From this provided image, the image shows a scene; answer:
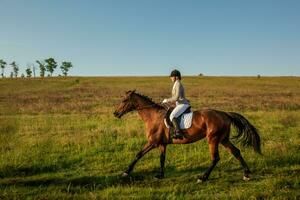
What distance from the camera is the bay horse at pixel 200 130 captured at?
10.1 m

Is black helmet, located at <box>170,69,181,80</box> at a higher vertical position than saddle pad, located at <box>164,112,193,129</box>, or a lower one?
higher

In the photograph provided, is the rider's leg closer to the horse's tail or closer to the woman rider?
the woman rider

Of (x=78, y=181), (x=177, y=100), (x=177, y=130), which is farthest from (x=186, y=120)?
(x=78, y=181)

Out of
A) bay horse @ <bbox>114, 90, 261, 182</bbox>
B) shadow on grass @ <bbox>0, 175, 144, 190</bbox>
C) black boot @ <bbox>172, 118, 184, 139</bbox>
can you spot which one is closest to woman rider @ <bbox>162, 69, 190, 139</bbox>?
black boot @ <bbox>172, 118, 184, 139</bbox>

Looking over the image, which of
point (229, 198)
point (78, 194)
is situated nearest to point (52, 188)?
point (78, 194)

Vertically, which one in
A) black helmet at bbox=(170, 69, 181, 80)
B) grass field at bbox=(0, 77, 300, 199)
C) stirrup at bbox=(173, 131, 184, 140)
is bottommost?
grass field at bbox=(0, 77, 300, 199)

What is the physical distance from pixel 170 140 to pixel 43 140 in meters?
6.75

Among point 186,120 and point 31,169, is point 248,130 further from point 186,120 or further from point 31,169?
point 31,169

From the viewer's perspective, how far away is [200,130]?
10328 millimetres

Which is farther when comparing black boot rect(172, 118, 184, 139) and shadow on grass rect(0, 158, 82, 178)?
shadow on grass rect(0, 158, 82, 178)

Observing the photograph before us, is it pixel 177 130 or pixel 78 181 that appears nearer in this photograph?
pixel 78 181

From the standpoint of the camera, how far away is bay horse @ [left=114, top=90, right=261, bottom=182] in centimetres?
1011

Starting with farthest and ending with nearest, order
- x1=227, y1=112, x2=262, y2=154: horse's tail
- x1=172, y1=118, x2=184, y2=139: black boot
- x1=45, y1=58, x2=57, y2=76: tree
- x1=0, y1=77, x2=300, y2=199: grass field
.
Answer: x1=45, y1=58, x2=57, y2=76: tree
x1=227, y1=112, x2=262, y2=154: horse's tail
x1=172, y1=118, x2=184, y2=139: black boot
x1=0, y1=77, x2=300, y2=199: grass field

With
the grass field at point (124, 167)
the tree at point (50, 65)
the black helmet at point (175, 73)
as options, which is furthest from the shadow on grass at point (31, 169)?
the tree at point (50, 65)
